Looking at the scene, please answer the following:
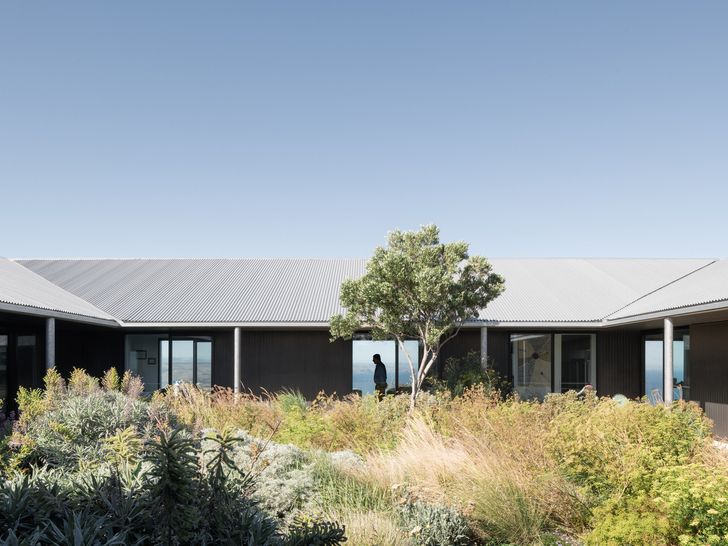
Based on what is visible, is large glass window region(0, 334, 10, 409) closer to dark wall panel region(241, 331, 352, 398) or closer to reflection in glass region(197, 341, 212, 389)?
reflection in glass region(197, 341, 212, 389)

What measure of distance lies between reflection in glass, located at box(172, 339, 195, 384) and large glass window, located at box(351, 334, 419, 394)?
4.63m

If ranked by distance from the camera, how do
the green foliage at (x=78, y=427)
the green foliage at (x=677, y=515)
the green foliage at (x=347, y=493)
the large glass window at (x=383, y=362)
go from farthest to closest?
the large glass window at (x=383, y=362)
the green foliage at (x=78, y=427)
the green foliage at (x=347, y=493)
the green foliage at (x=677, y=515)

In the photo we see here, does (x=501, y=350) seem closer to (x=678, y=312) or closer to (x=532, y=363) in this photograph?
(x=532, y=363)

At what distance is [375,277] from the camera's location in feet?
37.0

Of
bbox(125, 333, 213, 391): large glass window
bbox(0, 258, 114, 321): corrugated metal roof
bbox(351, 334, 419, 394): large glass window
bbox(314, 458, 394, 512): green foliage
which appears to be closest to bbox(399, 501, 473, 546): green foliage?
bbox(314, 458, 394, 512): green foliage

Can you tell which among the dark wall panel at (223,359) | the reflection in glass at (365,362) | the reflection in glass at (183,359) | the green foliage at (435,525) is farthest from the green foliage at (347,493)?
the reflection in glass at (183,359)

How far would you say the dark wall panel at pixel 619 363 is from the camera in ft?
51.9

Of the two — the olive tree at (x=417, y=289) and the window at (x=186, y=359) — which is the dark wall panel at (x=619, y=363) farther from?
the window at (x=186, y=359)

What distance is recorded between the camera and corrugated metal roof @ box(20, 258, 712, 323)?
14.9 metres

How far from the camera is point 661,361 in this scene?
15.3 m

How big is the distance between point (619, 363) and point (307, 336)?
886 cm

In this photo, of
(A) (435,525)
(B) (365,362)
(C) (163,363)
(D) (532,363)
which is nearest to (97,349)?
(C) (163,363)

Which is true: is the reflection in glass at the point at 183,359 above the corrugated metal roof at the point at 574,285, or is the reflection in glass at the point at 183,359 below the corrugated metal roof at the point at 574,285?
→ below

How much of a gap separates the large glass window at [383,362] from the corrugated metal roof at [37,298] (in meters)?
6.55
